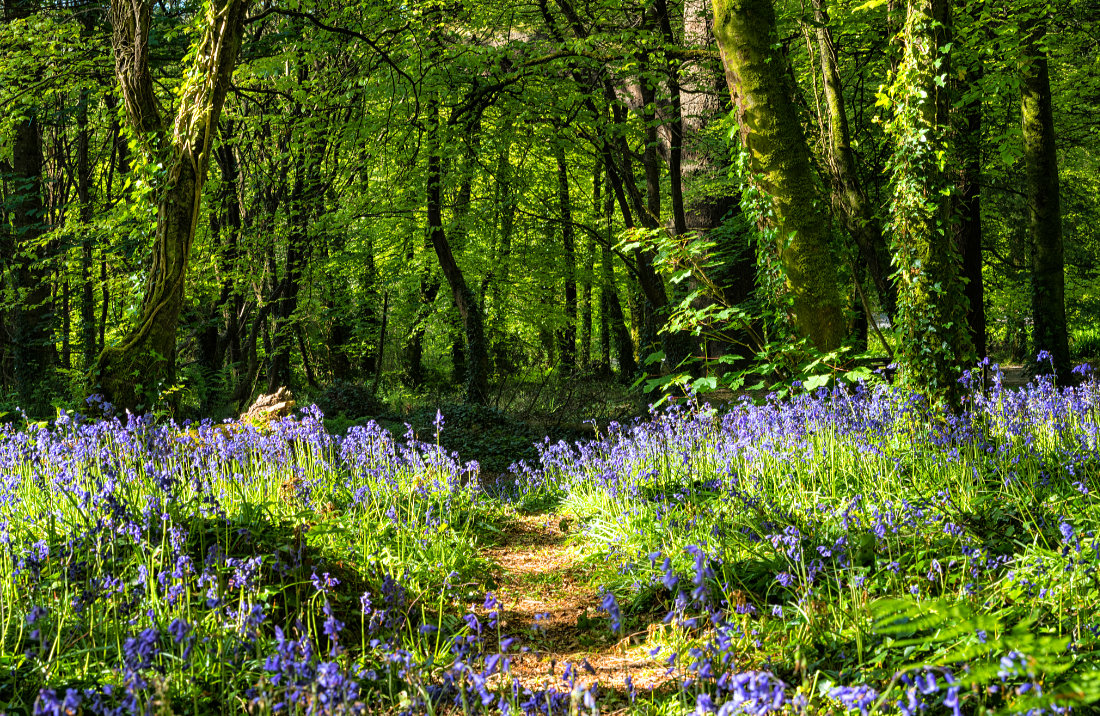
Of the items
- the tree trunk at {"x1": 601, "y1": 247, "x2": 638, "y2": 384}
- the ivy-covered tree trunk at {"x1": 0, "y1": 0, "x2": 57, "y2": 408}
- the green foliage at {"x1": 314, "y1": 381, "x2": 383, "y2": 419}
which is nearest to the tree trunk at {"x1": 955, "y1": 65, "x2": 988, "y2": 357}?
the tree trunk at {"x1": 601, "y1": 247, "x2": 638, "y2": 384}

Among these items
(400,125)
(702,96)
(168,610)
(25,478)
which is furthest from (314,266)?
(168,610)

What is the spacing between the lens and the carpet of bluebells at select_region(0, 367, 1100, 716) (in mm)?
2094

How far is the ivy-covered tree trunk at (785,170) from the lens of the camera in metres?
5.96

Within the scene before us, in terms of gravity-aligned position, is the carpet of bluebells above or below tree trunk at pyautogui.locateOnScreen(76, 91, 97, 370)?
below

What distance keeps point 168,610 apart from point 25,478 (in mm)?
2293

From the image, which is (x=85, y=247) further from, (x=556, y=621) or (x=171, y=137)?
(x=556, y=621)

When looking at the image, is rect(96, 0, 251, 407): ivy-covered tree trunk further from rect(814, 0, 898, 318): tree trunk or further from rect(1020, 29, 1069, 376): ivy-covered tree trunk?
rect(1020, 29, 1069, 376): ivy-covered tree trunk

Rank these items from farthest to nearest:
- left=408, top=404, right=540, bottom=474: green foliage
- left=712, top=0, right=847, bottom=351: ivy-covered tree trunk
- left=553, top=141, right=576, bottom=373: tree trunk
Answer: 1. left=553, top=141, right=576, bottom=373: tree trunk
2. left=408, top=404, right=540, bottom=474: green foliage
3. left=712, top=0, right=847, bottom=351: ivy-covered tree trunk

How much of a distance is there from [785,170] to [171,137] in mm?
4967

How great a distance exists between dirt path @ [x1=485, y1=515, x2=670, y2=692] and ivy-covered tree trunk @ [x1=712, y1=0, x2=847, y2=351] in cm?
270

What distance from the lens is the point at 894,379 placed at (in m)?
5.32

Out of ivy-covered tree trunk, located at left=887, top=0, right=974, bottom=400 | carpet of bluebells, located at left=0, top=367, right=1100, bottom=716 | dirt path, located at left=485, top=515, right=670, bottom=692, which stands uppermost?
ivy-covered tree trunk, located at left=887, top=0, right=974, bottom=400

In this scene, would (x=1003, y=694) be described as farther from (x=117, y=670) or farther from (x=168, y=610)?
(x=168, y=610)

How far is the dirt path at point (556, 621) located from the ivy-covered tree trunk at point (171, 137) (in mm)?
3104
